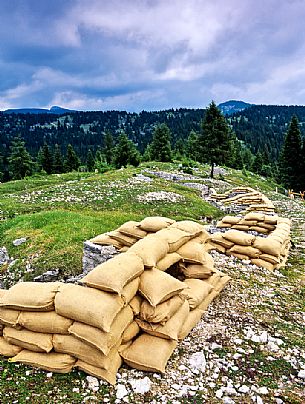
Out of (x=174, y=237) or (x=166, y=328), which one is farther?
(x=174, y=237)

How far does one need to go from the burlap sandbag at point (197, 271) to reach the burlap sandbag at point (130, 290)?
2.49m

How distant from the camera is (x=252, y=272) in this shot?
392 inches

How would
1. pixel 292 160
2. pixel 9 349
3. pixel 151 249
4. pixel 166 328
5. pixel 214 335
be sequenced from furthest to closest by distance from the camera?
pixel 292 160
pixel 151 249
pixel 214 335
pixel 166 328
pixel 9 349

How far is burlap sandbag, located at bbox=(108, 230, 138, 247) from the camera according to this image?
9.76m

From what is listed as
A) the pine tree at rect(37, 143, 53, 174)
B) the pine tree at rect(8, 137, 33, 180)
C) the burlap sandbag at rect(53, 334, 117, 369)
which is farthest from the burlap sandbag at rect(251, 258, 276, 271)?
the pine tree at rect(37, 143, 53, 174)

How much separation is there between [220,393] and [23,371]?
3144 millimetres

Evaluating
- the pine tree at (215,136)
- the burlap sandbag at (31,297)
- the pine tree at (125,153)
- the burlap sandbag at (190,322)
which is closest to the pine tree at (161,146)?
the pine tree at (125,153)

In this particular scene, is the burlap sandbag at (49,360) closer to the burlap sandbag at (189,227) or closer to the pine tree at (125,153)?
the burlap sandbag at (189,227)

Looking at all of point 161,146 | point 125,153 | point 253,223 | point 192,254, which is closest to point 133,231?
point 192,254

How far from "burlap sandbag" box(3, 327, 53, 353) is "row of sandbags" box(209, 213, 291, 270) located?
23.8 feet

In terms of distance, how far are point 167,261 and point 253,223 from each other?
7994 mm

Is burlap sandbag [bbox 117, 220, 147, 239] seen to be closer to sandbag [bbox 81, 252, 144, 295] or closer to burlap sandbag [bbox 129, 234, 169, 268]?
burlap sandbag [bbox 129, 234, 169, 268]

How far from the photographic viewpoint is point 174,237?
805 centimetres

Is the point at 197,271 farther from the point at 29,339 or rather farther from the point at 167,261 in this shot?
the point at 29,339
